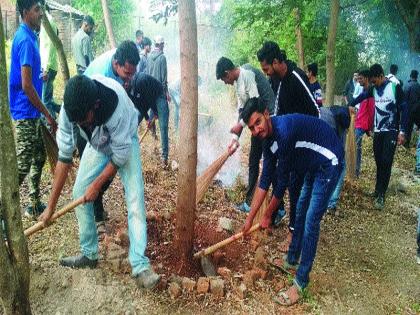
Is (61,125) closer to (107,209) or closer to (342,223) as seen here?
(107,209)

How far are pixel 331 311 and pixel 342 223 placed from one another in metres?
2.15

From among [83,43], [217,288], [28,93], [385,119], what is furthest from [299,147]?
[83,43]

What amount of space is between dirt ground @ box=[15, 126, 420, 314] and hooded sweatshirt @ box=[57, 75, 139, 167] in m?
1.05

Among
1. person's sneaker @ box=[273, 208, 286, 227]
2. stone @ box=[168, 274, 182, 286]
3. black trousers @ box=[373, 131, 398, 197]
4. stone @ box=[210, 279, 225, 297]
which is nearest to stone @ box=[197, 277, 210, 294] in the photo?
stone @ box=[210, 279, 225, 297]

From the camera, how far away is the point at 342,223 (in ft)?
17.8

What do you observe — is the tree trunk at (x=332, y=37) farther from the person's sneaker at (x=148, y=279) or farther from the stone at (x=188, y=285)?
the person's sneaker at (x=148, y=279)

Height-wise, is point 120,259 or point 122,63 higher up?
point 122,63

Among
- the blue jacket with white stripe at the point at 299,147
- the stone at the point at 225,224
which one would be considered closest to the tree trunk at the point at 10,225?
the blue jacket with white stripe at the point at 299,147

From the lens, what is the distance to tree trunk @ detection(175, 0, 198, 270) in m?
3.22

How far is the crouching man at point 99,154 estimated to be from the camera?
2.71 meters

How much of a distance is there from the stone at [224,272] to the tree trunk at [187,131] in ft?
0.94

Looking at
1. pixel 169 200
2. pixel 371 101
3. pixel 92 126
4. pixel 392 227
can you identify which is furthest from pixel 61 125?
pixel 371 101

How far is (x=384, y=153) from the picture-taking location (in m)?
5.99

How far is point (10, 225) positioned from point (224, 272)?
6.28ft
